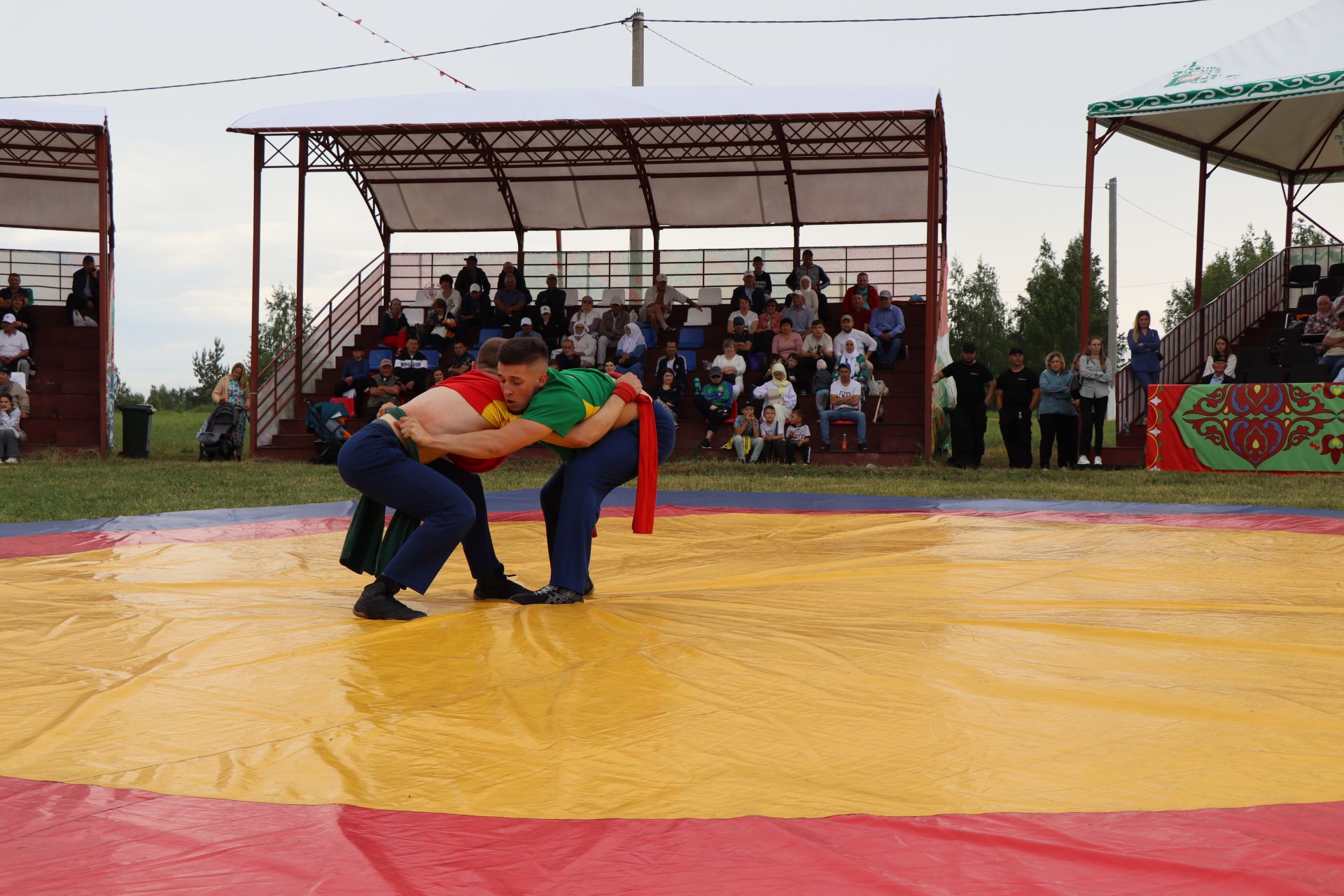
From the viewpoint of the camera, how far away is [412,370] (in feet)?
47.9

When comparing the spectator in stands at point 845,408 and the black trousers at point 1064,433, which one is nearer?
the black trousers at point 1064,433

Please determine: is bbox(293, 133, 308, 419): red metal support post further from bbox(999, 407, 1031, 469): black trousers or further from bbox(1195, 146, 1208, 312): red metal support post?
bbox(1195, 146, 1208, 312): red metal support post

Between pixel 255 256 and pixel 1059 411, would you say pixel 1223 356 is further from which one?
pixel 255 256

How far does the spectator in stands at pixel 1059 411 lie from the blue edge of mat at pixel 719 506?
4230 mm

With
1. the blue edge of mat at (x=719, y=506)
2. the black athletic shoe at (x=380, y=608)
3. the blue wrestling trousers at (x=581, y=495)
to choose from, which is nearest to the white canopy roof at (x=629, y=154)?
the blue edge of mat at (x=719, y=506)

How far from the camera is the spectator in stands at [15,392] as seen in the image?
13.5 m

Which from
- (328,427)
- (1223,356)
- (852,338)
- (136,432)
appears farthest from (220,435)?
(1223,356)

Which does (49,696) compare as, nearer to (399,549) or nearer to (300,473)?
(399,549)

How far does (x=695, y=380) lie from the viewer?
13906 millimetres

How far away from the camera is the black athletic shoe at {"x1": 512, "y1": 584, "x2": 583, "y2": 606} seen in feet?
13.8

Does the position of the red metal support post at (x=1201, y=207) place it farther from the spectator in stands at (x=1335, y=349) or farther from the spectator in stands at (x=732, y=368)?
the spectator in stands at (x=732, y=368)

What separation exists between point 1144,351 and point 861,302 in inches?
147

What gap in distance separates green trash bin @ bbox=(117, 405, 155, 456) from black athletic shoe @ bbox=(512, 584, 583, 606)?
1163 centimetres

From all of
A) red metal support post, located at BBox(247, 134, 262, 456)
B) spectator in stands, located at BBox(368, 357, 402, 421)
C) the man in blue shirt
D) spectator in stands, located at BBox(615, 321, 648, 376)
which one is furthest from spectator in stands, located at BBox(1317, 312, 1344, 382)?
red metal support post, located at BBox(247, 134, 262, 456)
